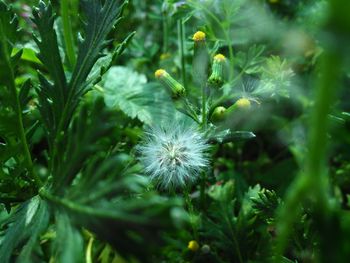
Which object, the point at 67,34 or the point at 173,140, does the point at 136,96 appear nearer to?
the point at 67,34

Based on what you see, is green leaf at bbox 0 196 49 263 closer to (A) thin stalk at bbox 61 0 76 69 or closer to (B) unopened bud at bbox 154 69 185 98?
(B) unopened bud at bbox 154 69 185 98

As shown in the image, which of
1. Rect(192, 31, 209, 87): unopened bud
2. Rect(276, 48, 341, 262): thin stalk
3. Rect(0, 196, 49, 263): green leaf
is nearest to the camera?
Rect(276, 48, 341, 262): thin stalk

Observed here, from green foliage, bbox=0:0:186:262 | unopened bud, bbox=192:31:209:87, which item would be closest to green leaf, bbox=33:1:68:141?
green foliage, bbox=0:0:186:262

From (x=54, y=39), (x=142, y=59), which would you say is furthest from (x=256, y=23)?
(x=54, y=39)

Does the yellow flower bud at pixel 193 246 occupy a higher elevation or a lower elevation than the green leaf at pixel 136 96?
lower

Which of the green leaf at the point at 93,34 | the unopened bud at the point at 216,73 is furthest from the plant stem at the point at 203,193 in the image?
the green leaf at the point at 93,34

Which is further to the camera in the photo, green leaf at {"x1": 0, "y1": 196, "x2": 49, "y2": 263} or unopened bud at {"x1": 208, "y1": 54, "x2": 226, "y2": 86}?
unopened bud at {"x1": 208, "y1": 54, "x2": 226, "y2": 86}

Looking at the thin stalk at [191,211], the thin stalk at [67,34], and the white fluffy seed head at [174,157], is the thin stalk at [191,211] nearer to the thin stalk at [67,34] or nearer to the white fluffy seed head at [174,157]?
the white fluffy seed head at [174,157]
